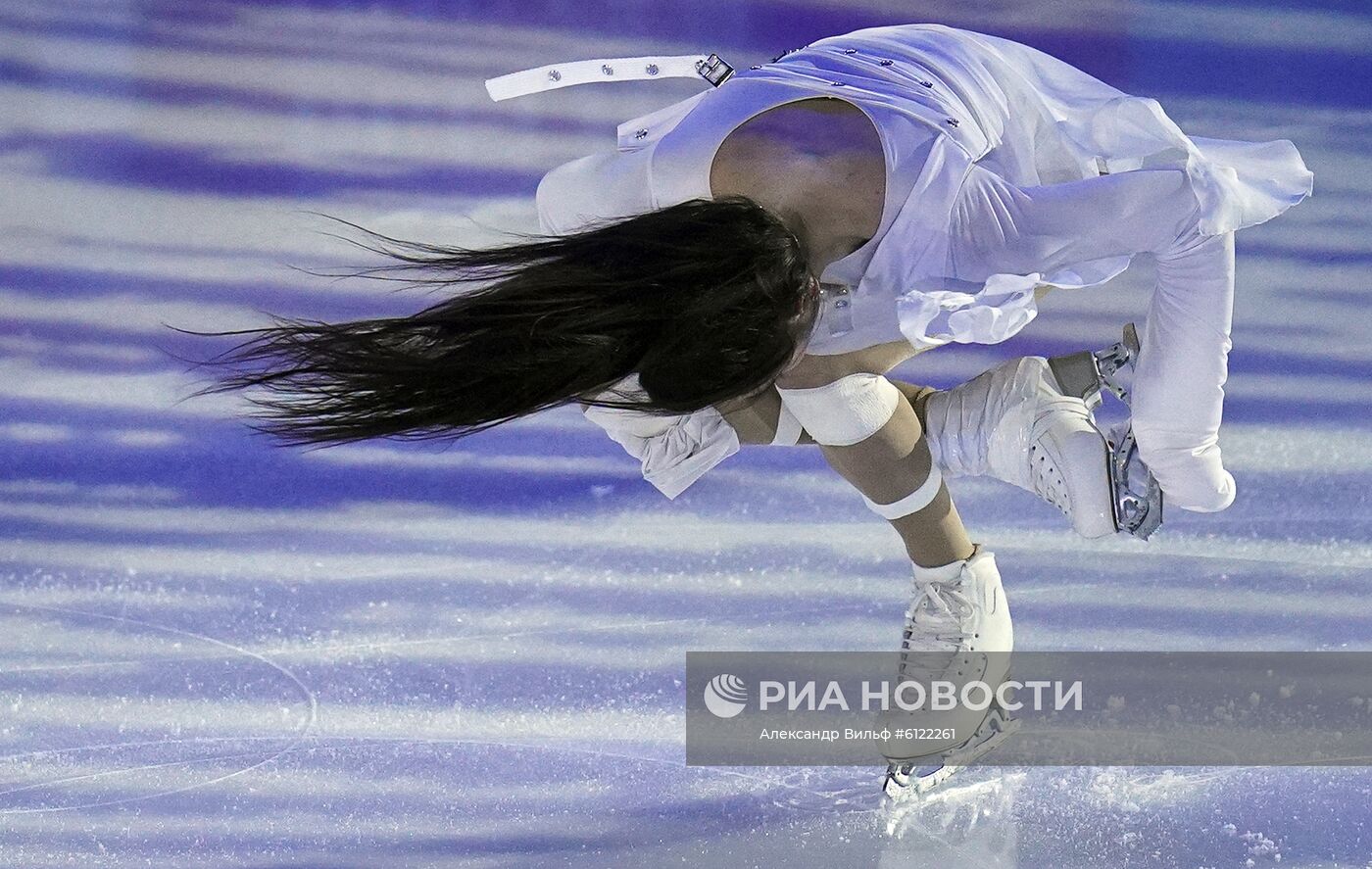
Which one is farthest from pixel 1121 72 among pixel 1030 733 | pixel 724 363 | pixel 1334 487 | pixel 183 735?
pixel 183 735

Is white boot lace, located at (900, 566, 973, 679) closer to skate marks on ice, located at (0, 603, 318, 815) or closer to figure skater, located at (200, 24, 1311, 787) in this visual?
figure skater, located at (200, 24, 1311, 787)

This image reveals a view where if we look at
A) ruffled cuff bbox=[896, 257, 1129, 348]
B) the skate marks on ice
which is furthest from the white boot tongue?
the skate marks on ice

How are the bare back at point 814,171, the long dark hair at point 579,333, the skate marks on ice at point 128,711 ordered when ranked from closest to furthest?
the long dark hair at point 579,333, the bare back at point 814,171, the skate marks on ice at point 128,711

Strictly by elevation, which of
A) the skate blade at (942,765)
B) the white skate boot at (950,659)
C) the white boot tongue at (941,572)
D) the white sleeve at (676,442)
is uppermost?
the white sleeve at (676,442)

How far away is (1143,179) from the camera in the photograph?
1.42 m

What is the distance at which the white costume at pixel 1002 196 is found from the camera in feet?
4.63

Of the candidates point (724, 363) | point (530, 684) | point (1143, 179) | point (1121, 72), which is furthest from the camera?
point (1121, 72)

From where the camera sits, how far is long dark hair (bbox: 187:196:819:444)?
4.17ft

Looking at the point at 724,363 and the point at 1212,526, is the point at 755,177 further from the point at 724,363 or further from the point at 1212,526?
the point at 1212,526

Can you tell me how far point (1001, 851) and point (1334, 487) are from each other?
118cm

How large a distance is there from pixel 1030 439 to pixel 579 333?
72cm

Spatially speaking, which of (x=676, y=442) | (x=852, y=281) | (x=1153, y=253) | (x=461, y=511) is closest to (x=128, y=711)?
(x=461, y=511)

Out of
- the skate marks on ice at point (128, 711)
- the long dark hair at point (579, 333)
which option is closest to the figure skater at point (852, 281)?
the long dark hair at point (579, 333)

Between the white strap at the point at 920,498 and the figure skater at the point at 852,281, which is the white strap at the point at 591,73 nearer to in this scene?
the figure skater at the point at 852,281
